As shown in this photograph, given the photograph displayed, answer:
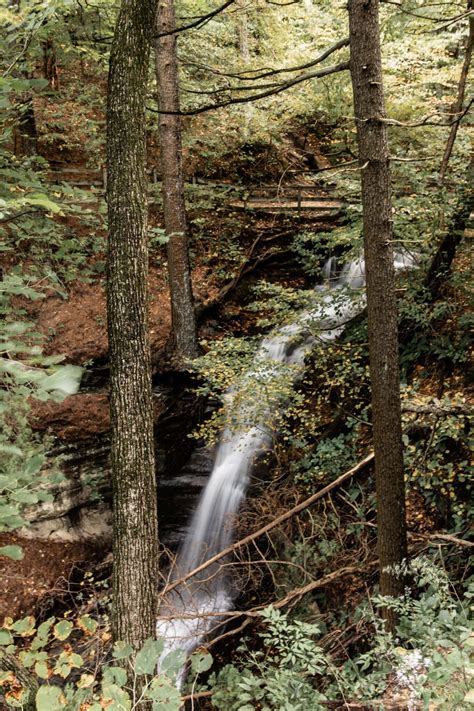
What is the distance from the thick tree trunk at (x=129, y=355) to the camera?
355 cm

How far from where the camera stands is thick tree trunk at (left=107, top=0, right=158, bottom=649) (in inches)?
140

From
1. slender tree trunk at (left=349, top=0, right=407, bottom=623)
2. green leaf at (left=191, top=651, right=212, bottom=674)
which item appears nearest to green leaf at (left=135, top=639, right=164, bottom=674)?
green leaf at (left=191, top=651, right=212, bottom=674)

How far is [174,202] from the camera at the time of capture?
9508mm

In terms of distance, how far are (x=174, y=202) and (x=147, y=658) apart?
8397mm

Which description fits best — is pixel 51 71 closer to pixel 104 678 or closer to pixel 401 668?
pixel 104 678

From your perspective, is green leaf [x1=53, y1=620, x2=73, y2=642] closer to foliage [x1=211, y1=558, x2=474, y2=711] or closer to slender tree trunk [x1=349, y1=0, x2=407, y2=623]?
foliage [x1=211, y1=558, x2=474, y2=711]

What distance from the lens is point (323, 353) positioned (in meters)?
7.80

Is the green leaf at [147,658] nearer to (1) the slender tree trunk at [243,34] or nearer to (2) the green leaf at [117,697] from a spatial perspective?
(2) the green leaf at [117,697]

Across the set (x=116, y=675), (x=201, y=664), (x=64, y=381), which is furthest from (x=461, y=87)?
(x=116, y=675)

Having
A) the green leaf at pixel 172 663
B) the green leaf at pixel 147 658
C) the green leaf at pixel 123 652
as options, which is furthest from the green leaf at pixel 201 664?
the green leaf at pixel 123 652

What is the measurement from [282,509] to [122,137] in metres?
4.99

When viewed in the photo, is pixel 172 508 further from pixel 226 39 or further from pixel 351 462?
pixel 226 39

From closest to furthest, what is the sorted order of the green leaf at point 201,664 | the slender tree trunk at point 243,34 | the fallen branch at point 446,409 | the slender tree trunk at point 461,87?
1. the green leaf at point 201,664
2. the fallen branch at point 446,409
3. the slender tree trunk at point 461,87
4. the slender tree trunk at point 243,34

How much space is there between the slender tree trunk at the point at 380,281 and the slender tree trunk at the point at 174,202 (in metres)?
5.67
